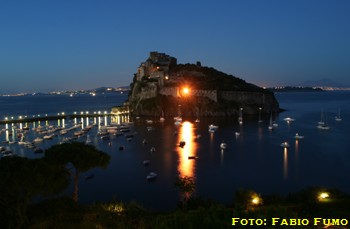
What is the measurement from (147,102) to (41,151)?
39887mm

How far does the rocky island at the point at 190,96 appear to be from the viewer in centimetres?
7175

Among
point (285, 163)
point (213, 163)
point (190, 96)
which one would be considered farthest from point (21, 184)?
point (190, 96)

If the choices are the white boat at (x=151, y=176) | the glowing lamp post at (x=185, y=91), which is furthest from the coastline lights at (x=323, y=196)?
the glowing lamp post at (x=185, y=91)

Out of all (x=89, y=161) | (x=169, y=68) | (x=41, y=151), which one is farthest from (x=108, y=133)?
(x=169, y=68)

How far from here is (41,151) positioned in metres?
35.9

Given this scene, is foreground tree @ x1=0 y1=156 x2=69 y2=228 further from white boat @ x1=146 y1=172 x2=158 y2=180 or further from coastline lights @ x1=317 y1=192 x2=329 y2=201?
white boat @ x1=146 y1=172 x2=158 y2=180

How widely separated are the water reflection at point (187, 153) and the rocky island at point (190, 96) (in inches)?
751

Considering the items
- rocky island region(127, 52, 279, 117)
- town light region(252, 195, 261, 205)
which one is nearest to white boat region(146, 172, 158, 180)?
town light region(252, 195, 261, 205)

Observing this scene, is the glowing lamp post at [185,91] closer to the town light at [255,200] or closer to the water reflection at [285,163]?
the water reflection at [285,163]

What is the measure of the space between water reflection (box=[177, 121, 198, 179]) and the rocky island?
62.6 feet

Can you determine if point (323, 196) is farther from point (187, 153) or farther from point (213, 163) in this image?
point (187, 153)

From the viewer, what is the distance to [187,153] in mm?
34562

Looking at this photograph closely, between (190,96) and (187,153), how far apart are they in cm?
4032

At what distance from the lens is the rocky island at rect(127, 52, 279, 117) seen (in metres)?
71.8
